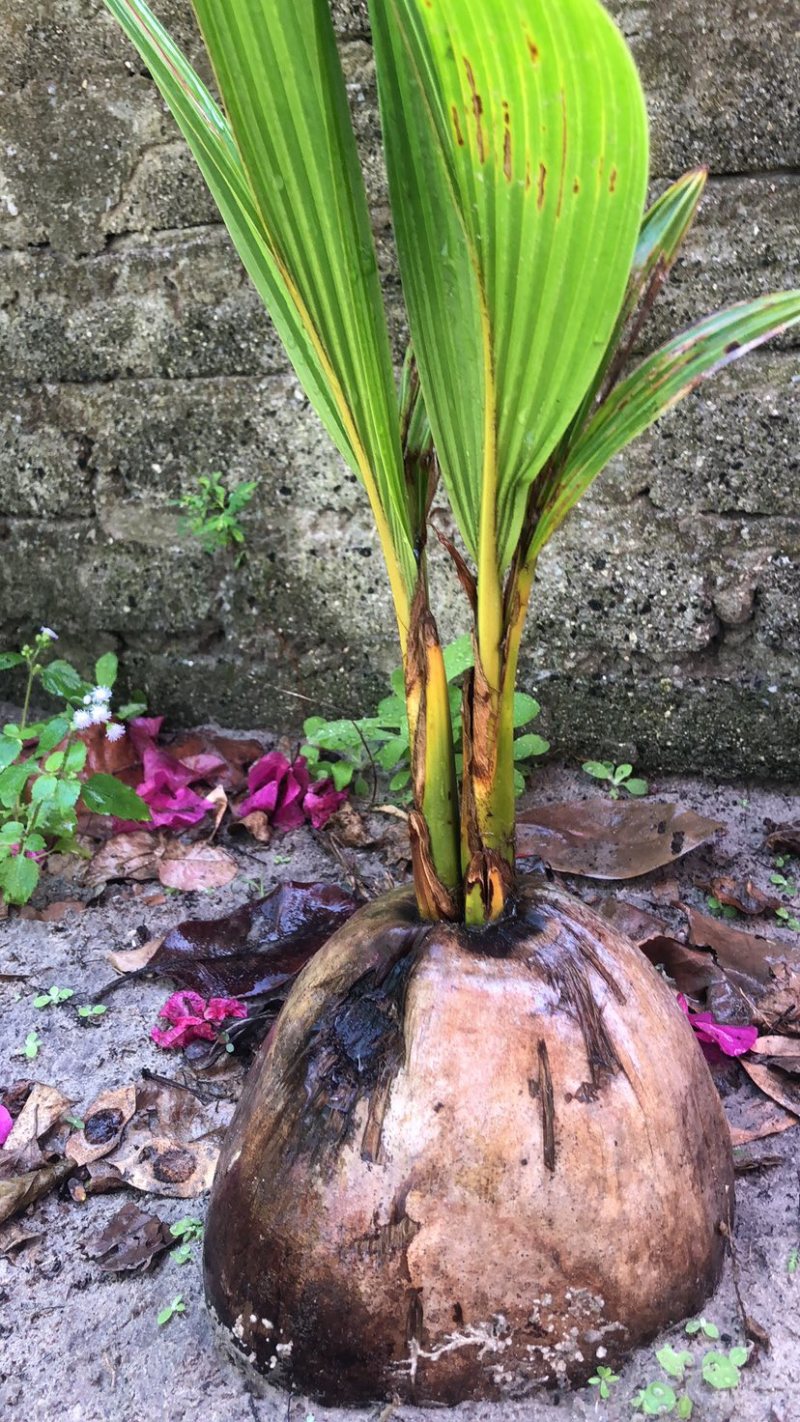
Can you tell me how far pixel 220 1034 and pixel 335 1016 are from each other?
0.62 m

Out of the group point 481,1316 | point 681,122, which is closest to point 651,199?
point 681,122

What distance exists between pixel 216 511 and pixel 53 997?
1.07 metres

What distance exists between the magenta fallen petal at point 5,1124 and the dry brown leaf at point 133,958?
0.34 m

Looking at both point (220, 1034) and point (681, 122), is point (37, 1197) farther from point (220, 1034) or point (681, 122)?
point (681, 122)

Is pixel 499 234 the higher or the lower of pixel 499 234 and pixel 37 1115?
the higher

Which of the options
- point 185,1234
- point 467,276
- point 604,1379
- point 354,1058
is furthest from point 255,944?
point 467,276

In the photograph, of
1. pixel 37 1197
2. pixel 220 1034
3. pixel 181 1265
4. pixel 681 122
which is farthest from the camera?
pixel 681 122

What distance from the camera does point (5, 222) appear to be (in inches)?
89.3

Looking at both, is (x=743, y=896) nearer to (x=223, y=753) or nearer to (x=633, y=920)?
(x=633, y=920)

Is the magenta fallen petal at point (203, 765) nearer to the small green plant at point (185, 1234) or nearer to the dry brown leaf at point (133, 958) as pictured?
the dry brown leaf at point (133, 958)

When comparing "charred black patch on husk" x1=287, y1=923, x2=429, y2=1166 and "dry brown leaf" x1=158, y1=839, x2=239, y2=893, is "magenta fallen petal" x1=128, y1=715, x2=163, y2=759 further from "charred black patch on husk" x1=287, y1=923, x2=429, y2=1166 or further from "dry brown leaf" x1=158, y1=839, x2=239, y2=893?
"charred black patch on husk" x1=287, y1=923, x2=429, y2=1166

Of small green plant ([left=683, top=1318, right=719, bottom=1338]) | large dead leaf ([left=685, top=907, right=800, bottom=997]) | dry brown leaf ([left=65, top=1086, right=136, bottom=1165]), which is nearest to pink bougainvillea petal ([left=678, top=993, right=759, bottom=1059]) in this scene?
large dead leaf ([left=685, top=907, right=800, bottom=997])

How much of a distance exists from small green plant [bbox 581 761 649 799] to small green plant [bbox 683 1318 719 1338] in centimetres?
112

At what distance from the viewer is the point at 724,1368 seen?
106 cm
